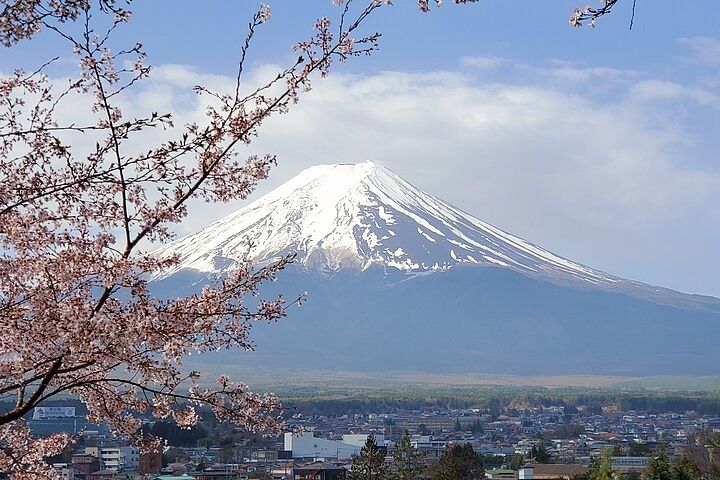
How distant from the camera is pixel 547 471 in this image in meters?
28.9

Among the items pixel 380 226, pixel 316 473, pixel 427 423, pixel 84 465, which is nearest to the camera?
pixel 84 465

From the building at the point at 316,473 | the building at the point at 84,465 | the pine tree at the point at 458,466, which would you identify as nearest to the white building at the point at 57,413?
the building at the point at 84,465

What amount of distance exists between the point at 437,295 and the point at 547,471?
84.4 metres

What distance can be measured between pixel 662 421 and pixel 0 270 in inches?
2356

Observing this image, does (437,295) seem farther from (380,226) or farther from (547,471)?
(547,471)

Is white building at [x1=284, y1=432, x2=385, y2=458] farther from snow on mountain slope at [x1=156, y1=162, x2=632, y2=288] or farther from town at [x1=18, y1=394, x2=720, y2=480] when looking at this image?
snow on mountain slope at [x1=156, y1=162, x2=632, y2=288]

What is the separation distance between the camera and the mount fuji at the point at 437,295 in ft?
342

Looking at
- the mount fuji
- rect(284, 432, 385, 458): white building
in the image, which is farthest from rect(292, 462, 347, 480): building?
the mount fuji

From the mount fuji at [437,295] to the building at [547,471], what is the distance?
234ft

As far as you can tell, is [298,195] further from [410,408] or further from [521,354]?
[410,408]

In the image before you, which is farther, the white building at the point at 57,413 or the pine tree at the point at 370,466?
the white building at the point at 57,413

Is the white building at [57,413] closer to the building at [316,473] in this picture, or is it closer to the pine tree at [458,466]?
the building at [316,473]

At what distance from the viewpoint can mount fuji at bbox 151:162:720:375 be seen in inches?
4109

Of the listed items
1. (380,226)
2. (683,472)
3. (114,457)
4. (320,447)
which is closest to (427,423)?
(320,447)
